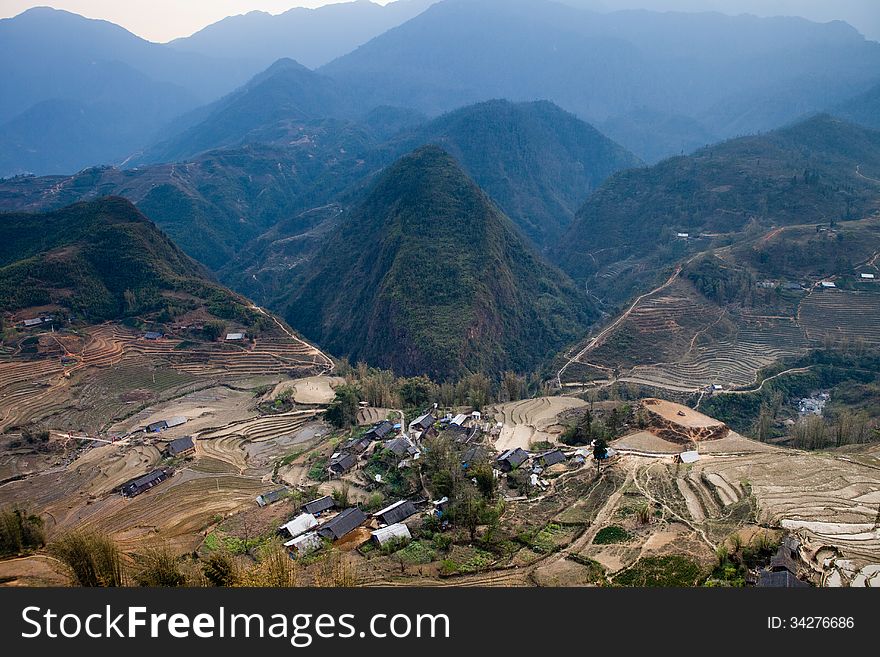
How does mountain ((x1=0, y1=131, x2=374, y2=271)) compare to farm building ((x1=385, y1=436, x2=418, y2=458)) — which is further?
mountain ((x1=0, y1=131, x2=374, y2=271))

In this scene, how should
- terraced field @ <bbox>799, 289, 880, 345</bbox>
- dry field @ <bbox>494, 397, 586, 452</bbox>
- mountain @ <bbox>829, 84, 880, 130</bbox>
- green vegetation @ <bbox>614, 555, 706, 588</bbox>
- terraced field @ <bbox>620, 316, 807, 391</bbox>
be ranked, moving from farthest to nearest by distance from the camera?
1. mountain @ <bbox>829, 84, 880, 130</bbox>
2. terraced field @ <bbox>799, 289, 880, 345</bbox>
3. terraced field @ <bbox>620, 316, 807, 391</bbox>
4. dry field @ <bbox>494, 397, 586, 452</bbox>
5. green vegetation @ <bbox>614, 555, 706, 588</bbox>

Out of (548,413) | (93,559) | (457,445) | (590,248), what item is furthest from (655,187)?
(93,559)

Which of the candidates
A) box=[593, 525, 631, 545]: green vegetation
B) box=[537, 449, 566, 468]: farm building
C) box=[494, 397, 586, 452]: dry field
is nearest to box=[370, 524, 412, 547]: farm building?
box=[593, 525, 631, 545]: green vegetation

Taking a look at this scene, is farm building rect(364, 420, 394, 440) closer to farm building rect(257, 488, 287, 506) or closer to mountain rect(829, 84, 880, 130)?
farm building rect(257, 488, 287, 506)

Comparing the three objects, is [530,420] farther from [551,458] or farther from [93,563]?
[93,563]

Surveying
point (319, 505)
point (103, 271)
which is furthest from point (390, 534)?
point (103, 271)

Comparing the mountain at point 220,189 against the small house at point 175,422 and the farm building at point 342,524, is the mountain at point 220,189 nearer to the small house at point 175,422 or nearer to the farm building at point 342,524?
the small house at point 175,422
